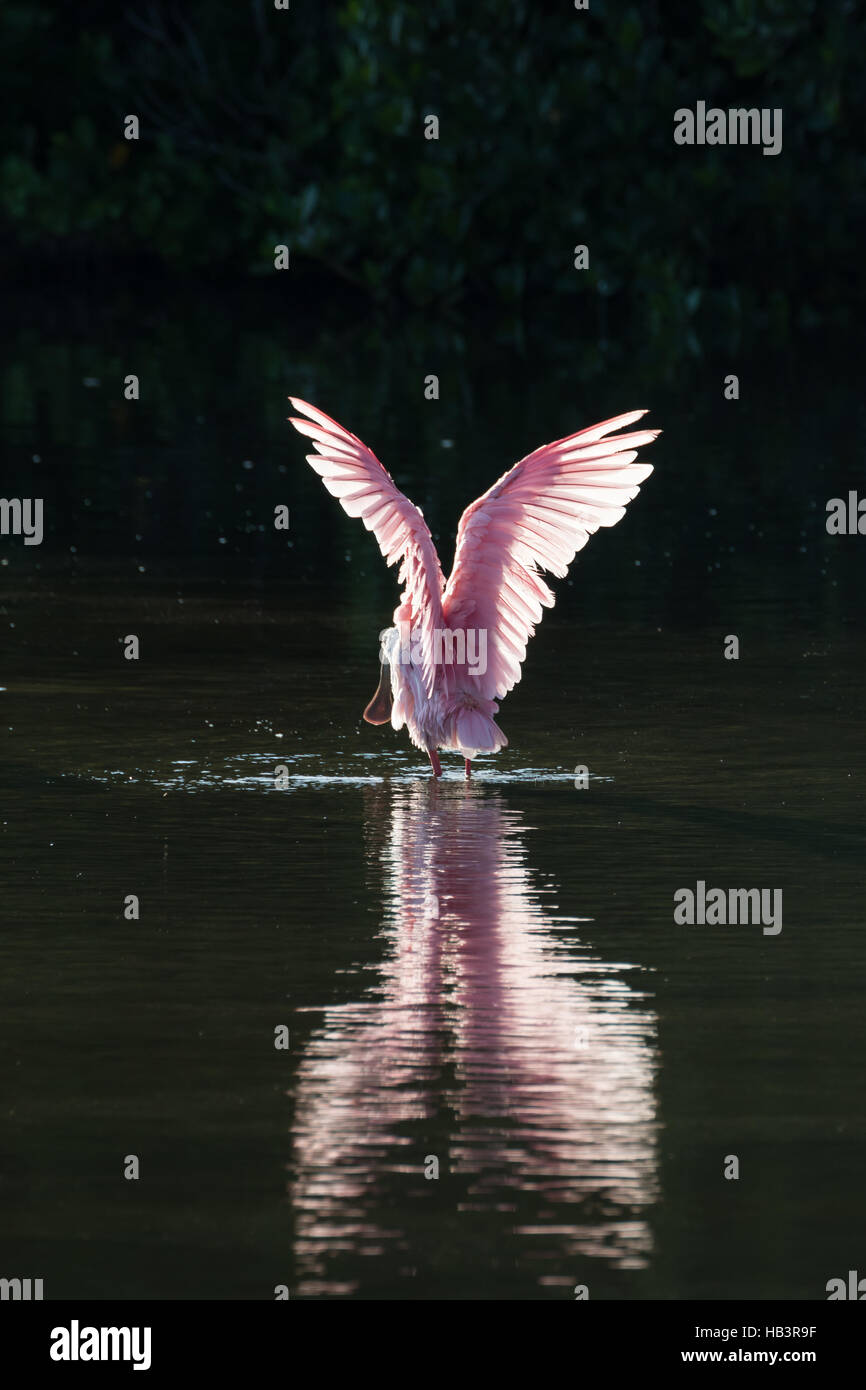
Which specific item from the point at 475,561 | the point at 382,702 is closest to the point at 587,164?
the point at 382,702

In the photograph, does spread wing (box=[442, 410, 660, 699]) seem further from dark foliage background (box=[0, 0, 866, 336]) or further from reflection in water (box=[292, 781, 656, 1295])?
dark foliage background (box=[0, 0, 866, 336])

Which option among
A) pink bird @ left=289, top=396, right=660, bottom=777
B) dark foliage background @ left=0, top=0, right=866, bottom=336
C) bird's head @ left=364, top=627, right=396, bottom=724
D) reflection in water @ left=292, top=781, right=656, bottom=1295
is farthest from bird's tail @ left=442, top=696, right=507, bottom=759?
dark foliage background @ left=0, top=0, right=866, bottom=336

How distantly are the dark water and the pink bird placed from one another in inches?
13.8

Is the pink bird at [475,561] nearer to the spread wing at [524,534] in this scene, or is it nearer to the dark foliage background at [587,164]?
the spread wing at [524,534]

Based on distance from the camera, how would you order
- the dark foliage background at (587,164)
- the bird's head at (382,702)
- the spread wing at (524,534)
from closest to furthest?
1. the spread wing at (524,534)
2. the bird's head at (382,702)
3. the dark foliage background at (587,164)

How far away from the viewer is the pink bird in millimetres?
10648

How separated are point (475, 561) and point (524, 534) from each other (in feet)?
0.70

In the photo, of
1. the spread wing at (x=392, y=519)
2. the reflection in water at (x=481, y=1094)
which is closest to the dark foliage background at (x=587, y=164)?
the spread wing at (x=392, y=519)

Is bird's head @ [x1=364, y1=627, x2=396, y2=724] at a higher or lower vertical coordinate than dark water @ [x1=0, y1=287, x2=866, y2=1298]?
higher

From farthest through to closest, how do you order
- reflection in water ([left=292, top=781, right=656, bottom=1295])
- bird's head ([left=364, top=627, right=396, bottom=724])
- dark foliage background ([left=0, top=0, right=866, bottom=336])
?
dark foliage background ([left=0, top=0, right=866, bottom=336]), bird's head ([left=364, top=627, right=396, bottom=724]), reflection in water ([left=292, top=781, right=656, bottom=1295])

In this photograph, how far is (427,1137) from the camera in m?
6.68

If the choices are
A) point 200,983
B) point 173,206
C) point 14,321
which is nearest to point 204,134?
point 173,206

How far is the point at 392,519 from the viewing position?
1071cm

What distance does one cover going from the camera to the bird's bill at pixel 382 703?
11125 mm
